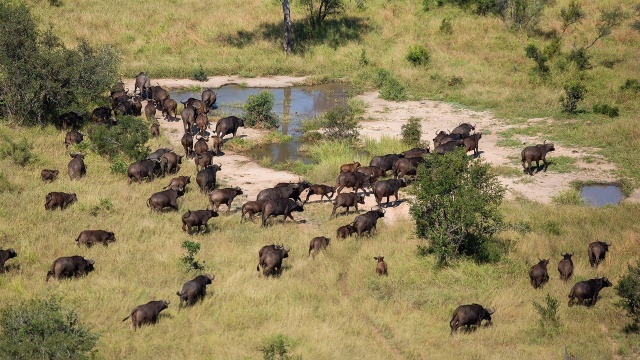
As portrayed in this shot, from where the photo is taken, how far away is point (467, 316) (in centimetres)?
1382

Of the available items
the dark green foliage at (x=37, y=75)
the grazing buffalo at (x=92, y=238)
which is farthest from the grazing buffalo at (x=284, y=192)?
the dark green foliage at (x=37, y=75)

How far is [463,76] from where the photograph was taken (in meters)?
37.9

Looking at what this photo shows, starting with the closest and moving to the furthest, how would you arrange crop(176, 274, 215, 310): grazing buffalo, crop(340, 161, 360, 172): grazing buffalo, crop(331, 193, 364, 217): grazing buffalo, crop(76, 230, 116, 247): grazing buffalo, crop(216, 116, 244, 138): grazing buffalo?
crop(176, 274, 215, 310): grazing buffalo
crop(76, 230, 116, 247): grazing buffalo
crop(331, 193, 364, 217): grazing buffalo
crop(340, 161, 360, 172): grazing buffalo
crop(216, 116, 244, 138): grazing buffalo

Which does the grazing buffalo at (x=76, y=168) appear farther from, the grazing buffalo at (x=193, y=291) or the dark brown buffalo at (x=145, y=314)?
the dark brown buffalo at (x=145, y=314)

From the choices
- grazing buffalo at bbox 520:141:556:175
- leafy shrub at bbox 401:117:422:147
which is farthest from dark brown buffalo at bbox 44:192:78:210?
grazing buffalo at bbox 520:141:556:175

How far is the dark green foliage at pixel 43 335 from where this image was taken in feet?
36.6

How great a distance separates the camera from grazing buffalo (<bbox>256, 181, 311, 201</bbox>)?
2019 centimetres

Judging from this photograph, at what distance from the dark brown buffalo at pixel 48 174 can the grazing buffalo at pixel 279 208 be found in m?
6.79

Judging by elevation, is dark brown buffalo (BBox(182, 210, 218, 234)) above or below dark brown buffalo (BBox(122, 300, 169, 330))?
above

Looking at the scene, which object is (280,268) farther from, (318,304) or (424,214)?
(424,214)

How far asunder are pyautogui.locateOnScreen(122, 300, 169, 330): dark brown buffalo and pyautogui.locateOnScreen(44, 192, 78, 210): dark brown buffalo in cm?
662

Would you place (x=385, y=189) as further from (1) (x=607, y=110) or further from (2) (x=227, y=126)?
(1) (x=607, y=110)

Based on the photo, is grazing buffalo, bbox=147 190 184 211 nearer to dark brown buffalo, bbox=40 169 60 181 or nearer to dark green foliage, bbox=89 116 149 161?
dark brown buffalo, bbox=40 169 60 181

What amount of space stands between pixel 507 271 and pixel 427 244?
2139 mm
